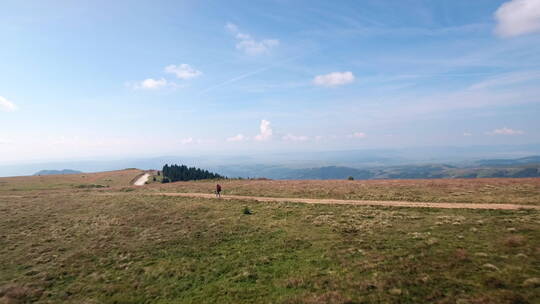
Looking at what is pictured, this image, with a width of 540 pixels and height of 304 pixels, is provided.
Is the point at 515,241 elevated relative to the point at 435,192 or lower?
lower

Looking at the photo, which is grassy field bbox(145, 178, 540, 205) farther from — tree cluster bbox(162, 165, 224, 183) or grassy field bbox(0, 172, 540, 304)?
tree cluster bbox(162, 165, 224, 183)

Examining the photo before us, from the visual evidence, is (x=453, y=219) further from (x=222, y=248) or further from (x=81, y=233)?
(x=81, y=233)

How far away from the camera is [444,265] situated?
1471 cm

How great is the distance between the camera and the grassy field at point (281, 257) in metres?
13.3

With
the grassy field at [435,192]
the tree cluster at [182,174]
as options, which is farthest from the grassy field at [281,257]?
the tree cluster at [182,174]

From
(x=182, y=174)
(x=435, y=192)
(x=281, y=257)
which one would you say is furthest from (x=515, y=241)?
(x=182, y=174)

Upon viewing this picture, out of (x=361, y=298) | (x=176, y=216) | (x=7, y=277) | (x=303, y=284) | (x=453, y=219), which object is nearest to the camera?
(x=361, y=298)

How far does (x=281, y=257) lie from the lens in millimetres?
18391

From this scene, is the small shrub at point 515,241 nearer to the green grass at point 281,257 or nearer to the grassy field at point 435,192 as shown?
the green grass at point 281,257

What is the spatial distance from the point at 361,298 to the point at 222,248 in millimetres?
12049

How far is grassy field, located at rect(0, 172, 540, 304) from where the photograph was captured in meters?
13.3

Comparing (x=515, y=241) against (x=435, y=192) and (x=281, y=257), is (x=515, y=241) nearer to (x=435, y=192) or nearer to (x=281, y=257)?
(x=281, y=257)

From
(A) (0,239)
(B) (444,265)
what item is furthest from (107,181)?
(B) (444,265)

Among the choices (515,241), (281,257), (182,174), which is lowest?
(281,257)
